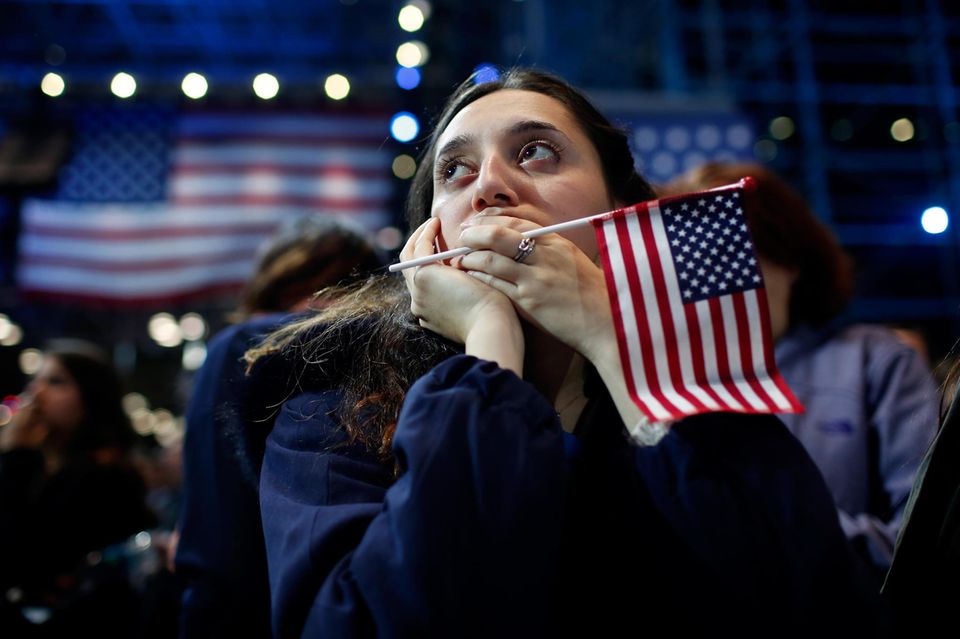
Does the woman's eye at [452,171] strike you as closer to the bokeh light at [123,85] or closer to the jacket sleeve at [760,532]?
the jacket sleeve at [760,532]

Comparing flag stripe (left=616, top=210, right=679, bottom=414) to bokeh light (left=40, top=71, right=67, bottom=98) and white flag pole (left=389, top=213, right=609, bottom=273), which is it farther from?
bokeh light (left=40, top=71, right=67, bottom=98)

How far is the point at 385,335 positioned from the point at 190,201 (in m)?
6.77

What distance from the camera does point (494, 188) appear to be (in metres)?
1.44

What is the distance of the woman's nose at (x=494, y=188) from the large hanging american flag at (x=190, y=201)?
20.4ft

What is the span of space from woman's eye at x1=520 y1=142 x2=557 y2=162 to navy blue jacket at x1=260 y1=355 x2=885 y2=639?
530 mm

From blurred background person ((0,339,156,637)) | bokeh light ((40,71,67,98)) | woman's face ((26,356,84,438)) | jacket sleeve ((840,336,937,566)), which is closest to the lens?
jacket sleeve ((840,336,937,566))

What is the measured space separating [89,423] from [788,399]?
3.37 meters

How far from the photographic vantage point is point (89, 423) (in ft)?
11.9

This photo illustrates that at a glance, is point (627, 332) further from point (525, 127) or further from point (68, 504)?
point (68, 504)

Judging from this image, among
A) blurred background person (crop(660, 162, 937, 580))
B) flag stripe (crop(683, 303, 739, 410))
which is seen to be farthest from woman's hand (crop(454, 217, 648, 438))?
blurred background person (crop(660, 162, 937, 580))

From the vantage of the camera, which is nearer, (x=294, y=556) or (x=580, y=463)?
(x=294, y=556)

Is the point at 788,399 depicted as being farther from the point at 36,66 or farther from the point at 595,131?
the point at 36,66

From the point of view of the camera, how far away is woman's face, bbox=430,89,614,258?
146 cm

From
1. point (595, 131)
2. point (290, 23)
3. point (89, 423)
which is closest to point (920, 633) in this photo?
point (595, 131)
